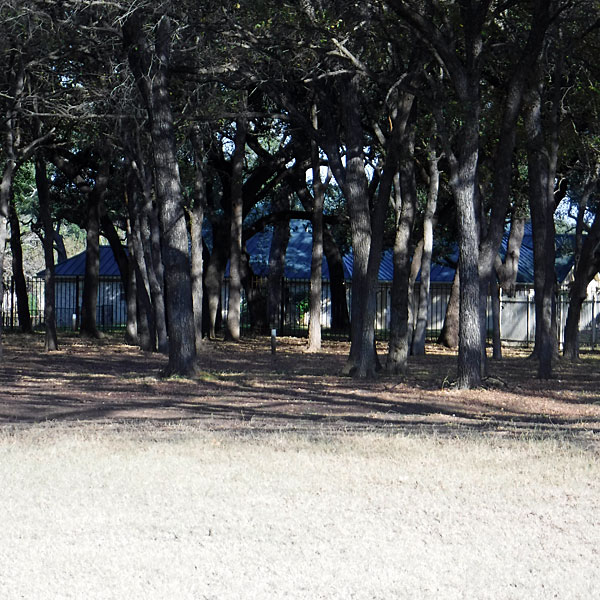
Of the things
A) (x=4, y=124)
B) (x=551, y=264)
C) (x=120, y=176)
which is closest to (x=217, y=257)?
(x=120, y=176)

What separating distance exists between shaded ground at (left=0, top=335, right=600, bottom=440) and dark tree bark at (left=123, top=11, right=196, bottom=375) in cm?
84

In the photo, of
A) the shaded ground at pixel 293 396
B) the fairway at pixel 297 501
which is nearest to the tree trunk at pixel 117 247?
the shaded ground at pixel 293 396

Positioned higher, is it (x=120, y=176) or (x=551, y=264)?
(x=120, y=176)

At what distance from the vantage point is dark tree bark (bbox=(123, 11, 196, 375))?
706 inches

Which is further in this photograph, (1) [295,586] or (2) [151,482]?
(2) [151,482]

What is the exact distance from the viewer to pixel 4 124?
2275cm

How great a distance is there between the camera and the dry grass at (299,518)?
5.25 meters

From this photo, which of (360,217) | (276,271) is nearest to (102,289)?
(276,271)

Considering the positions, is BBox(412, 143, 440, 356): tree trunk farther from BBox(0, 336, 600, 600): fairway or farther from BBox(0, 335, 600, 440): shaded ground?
BBox(0, 336, 600, 600): fairway

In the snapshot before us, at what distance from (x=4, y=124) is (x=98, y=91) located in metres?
3.76

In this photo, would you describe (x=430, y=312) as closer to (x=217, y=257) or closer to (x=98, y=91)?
(x=217, y=257)

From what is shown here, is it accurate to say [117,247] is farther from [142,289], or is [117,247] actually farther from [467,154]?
[467,154]

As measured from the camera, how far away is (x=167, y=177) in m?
18.2

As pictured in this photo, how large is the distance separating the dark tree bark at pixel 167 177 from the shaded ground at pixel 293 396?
2.77ft
